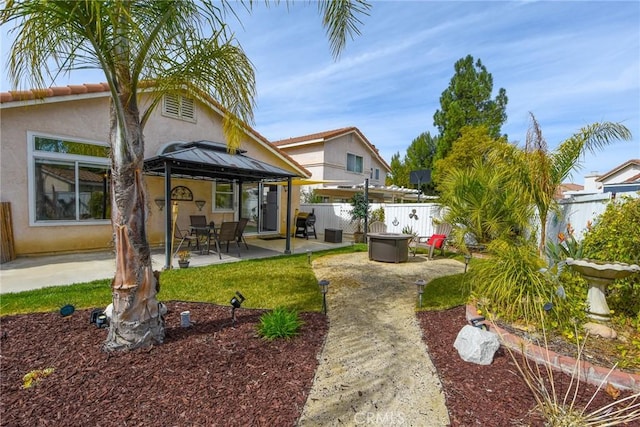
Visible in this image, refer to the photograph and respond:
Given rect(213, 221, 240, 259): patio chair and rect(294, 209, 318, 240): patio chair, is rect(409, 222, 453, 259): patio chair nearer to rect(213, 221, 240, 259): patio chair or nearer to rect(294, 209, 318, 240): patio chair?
rect(294, 209, 318, 240): patio chair

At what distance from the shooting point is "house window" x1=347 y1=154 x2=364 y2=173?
76.7 ft

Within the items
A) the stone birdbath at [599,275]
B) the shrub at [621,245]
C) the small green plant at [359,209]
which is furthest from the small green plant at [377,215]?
the stone birdbath at [599,275]

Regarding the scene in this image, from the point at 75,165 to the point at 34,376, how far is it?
8005mm

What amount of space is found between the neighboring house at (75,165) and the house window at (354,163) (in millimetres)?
13159

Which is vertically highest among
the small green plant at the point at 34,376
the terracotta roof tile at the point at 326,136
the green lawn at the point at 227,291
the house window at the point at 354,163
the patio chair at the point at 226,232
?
the terracotta roof tile at the point at 326,136

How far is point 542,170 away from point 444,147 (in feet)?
73.9

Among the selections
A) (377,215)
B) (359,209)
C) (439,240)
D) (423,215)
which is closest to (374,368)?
(439,240)

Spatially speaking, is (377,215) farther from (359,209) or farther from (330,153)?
(330,153)

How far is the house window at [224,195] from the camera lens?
12322 mm

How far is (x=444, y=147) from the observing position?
2714 centimetres

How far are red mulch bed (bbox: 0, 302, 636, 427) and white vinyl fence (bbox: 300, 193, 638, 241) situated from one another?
3.85 m

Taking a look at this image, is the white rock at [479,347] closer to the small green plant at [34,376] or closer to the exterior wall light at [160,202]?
the small green plant at [34,376]

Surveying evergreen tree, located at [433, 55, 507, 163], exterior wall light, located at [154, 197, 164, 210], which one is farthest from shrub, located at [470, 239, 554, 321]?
evergreen tree, located at [433, 55, 507, 163]
